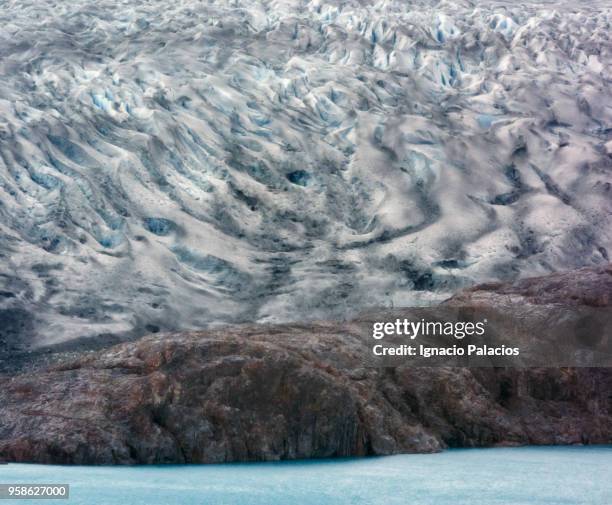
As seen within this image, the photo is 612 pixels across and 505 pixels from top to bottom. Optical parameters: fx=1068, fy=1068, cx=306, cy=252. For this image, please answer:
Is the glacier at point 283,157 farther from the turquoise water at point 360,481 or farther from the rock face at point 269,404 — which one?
the turquoise water at point 360,481

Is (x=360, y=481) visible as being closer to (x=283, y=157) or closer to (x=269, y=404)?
(x=269, y=404)

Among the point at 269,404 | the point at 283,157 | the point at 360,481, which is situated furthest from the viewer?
the point at 283,157

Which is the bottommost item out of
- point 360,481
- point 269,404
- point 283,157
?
point 360,481

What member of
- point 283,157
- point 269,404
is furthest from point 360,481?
point 283,157

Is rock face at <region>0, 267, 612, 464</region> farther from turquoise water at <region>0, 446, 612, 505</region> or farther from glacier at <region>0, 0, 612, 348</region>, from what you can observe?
glacier at <region>0, 0, 612, 348</region>

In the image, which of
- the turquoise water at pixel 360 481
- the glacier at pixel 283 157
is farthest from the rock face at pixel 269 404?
the glacier at pixel 283 157

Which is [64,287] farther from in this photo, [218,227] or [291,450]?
[291,450]

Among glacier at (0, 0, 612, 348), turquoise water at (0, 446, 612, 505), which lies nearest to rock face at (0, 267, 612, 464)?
turquoise water at (0, 446, 612, 505)
